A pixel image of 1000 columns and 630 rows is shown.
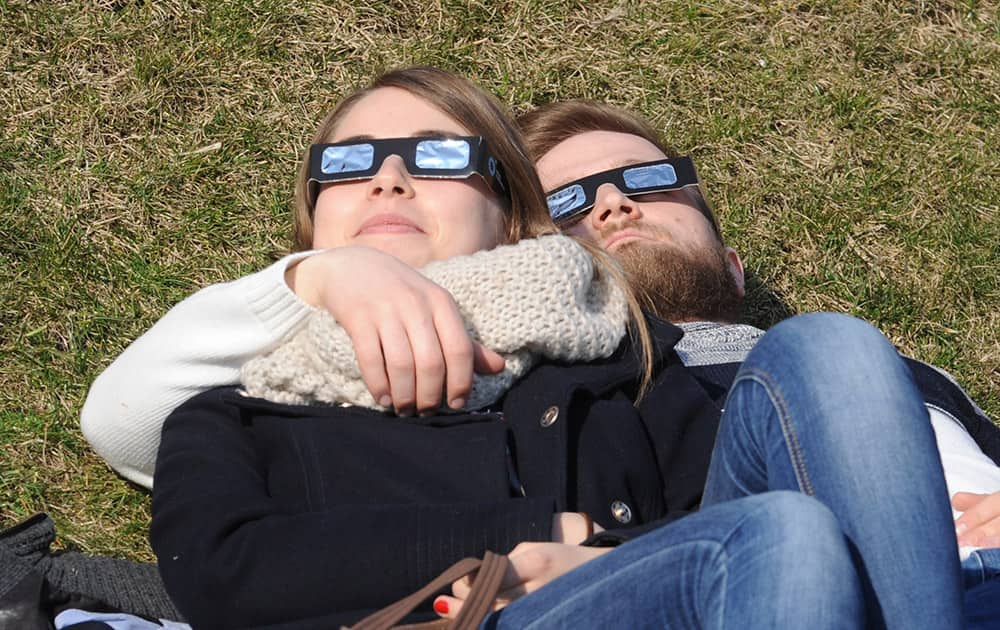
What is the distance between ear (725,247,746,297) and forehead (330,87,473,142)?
52.5 inches

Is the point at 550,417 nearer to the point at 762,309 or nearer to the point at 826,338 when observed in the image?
the point at 826,338

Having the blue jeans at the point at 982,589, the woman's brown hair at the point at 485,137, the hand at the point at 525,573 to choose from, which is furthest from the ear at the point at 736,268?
the hand at the point at 525,573

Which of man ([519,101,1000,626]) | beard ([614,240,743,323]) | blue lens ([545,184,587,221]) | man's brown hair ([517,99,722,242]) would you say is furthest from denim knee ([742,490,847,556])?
man's brown hair ([517,99,722,242])

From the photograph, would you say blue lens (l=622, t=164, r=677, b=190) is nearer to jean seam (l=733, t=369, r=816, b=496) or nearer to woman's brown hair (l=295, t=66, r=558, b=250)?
woman's brown hair (l=295, t=66, r=558, b=250)

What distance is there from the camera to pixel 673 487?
2869 mm

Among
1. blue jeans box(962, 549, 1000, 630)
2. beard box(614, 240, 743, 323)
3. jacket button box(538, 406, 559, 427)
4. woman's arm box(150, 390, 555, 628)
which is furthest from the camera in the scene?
beard box(614, 240, 743, 323)

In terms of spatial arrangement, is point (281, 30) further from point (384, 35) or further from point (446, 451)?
point (446, 451)

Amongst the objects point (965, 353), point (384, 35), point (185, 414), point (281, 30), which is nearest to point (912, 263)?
point (965, 353)

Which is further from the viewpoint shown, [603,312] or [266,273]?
[603,312]

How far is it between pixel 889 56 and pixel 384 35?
2.28 m

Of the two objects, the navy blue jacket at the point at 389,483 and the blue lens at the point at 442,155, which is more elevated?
the blue lens at the point at 442,155

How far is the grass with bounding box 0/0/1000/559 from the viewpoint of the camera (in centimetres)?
394

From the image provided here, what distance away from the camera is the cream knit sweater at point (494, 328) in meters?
2.74

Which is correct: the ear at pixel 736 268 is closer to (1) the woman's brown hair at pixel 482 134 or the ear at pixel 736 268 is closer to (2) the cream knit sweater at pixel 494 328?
(1) the woman's brown hair at pixel 482 134
